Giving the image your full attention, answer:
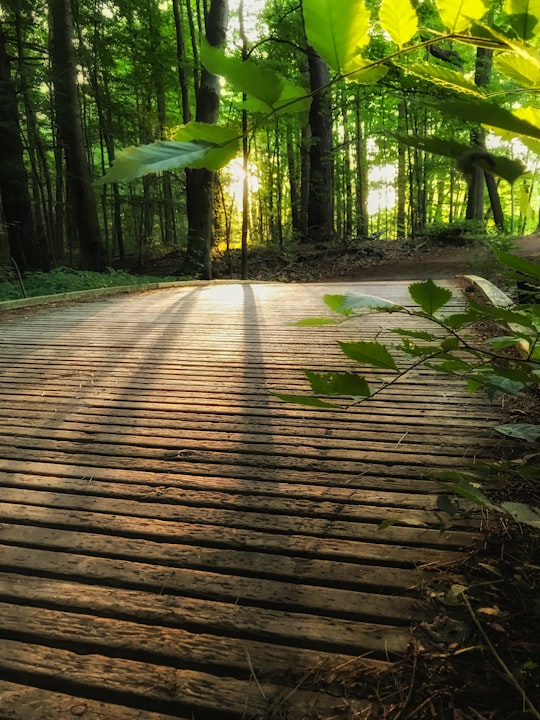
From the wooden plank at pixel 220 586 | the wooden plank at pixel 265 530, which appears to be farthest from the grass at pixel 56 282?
the wooden plank at pixel 220 586

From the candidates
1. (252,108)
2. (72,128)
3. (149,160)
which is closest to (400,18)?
(252,108)

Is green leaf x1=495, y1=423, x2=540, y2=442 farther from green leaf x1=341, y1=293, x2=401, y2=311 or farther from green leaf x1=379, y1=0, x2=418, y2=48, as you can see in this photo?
green leaf x1=379, y1=0, x2=418, y2=48

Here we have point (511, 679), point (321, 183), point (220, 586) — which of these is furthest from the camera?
point (321, 183)

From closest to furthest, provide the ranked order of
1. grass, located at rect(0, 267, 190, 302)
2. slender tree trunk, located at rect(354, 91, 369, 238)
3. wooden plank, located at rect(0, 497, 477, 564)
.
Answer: wooden plank, located at rect(0, 497, 477, 564) → grass, located at rect(0, 267, 190, 302) → slender tree trunk, located at rect(354, 91, 369, 238)

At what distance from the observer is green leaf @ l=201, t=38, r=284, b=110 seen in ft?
1.44

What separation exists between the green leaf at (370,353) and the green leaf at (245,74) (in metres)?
0.39

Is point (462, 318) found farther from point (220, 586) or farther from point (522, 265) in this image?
point (220, 586)

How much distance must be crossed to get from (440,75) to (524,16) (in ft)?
0.31

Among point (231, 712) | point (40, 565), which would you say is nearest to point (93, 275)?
point (40, 565)

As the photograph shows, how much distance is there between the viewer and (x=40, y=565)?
5.16 ft

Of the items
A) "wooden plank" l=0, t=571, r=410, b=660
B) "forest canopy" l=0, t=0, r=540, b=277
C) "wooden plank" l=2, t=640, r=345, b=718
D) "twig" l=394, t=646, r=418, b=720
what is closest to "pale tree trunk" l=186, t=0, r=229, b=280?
"forest canopy" l=0, t=0, r=540, b=277

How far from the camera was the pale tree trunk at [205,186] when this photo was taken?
10.2 meters

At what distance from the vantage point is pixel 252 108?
1.72 feet

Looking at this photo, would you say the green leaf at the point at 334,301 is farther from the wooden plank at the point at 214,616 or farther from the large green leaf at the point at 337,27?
the wooden plank at the point at 214,616
